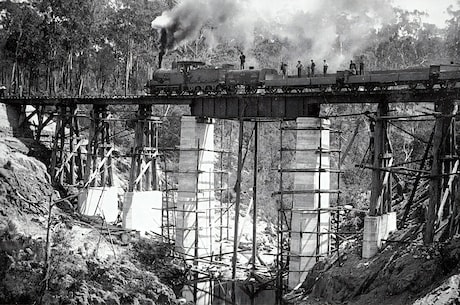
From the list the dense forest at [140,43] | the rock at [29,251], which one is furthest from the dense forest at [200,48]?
the rock at [29,251]

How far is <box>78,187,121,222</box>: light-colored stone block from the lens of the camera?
3222 centimetres

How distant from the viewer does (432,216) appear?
19.4 m

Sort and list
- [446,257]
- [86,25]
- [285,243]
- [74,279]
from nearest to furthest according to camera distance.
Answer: [446,257] < [74,279] < [285,243] < [86,25]

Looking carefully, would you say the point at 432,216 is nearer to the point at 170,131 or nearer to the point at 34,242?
the point at 34,242

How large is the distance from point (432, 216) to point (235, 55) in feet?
126

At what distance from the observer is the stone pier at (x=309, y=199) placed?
23.9 m

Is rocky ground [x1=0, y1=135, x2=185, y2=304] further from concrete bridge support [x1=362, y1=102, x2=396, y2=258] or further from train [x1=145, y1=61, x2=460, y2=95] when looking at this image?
concrete bridge support [x1=362, y1=102, x2=396, y2=258]

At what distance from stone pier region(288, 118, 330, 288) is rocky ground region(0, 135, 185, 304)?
18.3 feet

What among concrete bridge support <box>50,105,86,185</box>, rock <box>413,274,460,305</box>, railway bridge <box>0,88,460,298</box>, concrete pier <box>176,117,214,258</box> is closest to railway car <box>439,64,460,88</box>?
railway bridge <box>0,88,460,298</box>

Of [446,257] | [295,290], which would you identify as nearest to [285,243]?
[295,290]

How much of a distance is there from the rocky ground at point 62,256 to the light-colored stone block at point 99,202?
3.25ft

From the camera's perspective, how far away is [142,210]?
3112 cm

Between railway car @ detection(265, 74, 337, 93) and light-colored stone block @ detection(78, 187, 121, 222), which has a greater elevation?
railway car @ detection(265, 74, 337, 93)

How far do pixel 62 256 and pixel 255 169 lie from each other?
9.45 m
